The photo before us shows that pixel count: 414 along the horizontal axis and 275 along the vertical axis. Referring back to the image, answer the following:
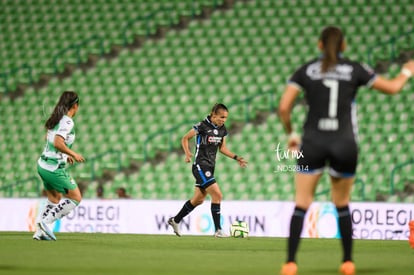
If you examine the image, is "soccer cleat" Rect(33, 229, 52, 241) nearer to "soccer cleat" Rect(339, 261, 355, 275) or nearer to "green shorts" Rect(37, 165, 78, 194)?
"green shorts" Rect(37, 165, 78, 194)

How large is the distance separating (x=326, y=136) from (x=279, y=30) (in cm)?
1656

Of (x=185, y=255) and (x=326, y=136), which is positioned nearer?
(x=326, y=136)

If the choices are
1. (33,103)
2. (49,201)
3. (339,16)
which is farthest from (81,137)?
(49,201)

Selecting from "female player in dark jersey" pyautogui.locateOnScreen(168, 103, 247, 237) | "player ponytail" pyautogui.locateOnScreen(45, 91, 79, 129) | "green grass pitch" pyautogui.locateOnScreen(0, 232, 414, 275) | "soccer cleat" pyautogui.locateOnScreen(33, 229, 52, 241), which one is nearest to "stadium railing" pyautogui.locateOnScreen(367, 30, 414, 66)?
"female player in dark jersey" pyautogui.locateOnScreen(168, 103, 247, 237)


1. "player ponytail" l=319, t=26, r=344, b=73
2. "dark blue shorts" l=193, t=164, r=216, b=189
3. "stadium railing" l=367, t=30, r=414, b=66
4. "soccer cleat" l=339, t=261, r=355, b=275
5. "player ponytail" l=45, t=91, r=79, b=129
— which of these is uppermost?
"stadium railing" l=367, t=30, r=414, b=66

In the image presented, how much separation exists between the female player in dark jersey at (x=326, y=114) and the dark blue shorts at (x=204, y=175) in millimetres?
7237

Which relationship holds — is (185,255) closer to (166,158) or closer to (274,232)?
(274,232)

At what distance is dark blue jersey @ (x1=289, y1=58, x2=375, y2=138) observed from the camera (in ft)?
25.9

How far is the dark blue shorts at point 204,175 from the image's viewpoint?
15.2 meters

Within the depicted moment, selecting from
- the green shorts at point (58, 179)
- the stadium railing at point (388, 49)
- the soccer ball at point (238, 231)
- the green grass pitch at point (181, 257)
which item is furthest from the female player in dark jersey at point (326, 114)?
the stadium railing at point (388, 49)

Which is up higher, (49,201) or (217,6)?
(217,6)

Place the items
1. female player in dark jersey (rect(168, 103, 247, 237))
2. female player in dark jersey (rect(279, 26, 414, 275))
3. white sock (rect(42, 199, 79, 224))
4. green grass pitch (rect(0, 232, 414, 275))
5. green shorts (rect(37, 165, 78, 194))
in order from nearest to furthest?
female player in dark jersey (rect(279, 26, 414, 275))
green grass pitch (rect(0, 232, 414, 275))
green shorts (rect(37, 165, 78, 194))
white sock (rect(42, 199, 79, 224))
female player in dark jersey (rect(168, 103, 247, 237))

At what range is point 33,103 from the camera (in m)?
25.4

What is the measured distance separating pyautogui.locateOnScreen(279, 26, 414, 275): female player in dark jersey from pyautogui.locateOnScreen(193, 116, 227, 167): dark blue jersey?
24.3 ft
